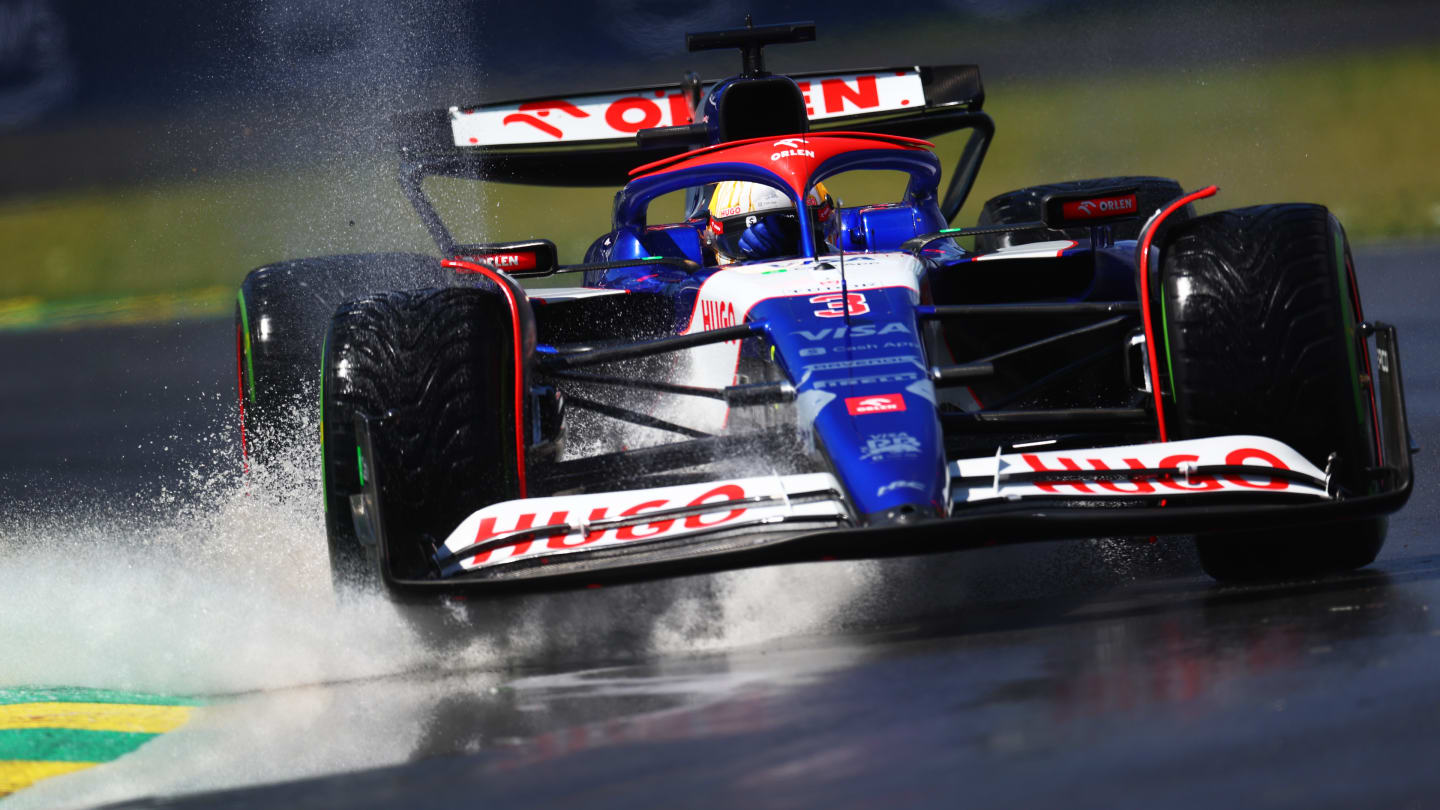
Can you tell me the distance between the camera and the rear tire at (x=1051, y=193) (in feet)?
25.3

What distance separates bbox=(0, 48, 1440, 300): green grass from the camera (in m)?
17.1

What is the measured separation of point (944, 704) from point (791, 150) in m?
2.96

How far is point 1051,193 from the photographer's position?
25.7 ft

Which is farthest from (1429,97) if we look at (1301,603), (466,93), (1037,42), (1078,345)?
(1301,603)

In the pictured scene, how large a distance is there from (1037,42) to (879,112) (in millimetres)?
12864

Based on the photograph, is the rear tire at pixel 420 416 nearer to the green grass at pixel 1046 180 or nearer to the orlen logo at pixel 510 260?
the orlen logo at pixel 510 260

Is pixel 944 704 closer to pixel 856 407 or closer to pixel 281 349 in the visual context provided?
pixel 856 407

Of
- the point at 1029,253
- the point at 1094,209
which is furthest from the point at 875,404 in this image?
the point at 1029,253

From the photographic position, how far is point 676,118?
8.15 m

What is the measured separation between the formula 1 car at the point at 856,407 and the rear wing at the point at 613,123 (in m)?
1.96

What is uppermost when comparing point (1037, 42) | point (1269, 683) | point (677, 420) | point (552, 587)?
point (1037, 42)

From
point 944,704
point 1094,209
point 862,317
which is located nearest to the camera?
point 944,704

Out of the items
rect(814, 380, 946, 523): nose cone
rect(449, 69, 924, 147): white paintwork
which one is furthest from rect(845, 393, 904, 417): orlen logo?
rect(449, 69, 924, 147): white paintwork

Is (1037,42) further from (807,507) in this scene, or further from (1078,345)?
(807,507)
